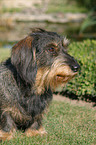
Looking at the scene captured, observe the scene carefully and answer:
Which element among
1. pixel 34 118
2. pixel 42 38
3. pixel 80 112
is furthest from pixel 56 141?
pixel 42 38

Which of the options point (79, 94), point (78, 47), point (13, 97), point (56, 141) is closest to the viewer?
point (13, 97)

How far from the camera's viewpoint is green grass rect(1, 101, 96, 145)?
3.43 meters

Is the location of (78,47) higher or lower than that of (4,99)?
higher

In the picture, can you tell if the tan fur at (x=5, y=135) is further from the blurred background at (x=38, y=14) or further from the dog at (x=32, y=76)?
the blurred background at (x=38, y=14)

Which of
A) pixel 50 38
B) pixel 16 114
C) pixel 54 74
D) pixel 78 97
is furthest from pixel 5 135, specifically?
pixel 78 97

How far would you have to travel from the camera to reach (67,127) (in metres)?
3.93

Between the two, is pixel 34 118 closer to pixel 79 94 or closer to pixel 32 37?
pixel 32 37

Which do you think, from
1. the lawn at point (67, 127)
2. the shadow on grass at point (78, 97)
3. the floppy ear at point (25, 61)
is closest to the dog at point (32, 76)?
the floppy ear at point (25, 61)

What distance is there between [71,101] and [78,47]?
70.5 inches

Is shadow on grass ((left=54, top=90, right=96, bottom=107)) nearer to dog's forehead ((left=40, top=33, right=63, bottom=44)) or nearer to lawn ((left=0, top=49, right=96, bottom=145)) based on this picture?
lawn ((left=0, top=49, right=96, bottom=145))

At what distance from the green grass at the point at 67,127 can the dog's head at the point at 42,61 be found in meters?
0.89

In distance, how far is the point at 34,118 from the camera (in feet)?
11.4

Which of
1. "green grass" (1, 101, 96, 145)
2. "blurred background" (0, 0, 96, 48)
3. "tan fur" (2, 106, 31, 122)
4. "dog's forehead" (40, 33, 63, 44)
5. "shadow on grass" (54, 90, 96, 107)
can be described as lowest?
"green grass" (1, 101, 96, 145)

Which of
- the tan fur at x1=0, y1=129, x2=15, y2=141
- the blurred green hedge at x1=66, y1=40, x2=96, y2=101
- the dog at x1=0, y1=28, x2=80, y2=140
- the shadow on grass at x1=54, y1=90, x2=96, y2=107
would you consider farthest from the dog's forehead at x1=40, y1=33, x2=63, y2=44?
the shadow on grass at x1=54, y1=90, x2=96, y2=107
